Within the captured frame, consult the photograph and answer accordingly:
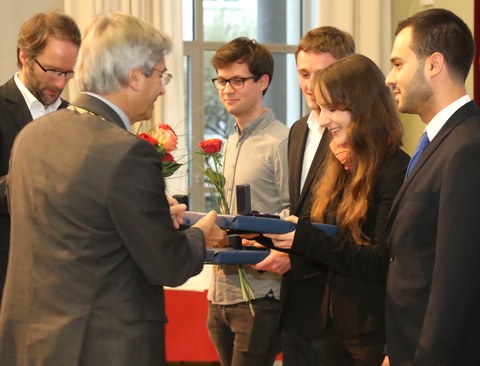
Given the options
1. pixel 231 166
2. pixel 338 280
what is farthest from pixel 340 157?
pixel 231 166

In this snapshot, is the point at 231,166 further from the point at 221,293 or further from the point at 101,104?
the point at 101,104

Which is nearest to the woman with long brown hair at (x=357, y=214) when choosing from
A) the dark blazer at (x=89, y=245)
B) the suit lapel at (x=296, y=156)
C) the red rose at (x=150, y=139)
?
the suit lapel at (x=296, y=156)

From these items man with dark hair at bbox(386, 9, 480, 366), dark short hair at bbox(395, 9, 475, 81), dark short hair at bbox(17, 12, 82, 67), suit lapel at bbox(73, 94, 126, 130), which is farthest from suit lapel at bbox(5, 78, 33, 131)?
dark short hair at bbox(395, 9, 475, 81)

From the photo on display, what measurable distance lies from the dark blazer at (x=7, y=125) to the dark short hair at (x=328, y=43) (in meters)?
1.29

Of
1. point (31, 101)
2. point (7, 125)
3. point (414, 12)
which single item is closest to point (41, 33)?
point (31, 101)

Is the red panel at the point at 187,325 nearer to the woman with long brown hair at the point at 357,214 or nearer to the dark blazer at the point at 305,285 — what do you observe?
the dark blazer at the point at 305,285

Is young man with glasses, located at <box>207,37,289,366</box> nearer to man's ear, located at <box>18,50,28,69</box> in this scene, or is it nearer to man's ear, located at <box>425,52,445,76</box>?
man's ear, located at <box>18,50,28,69</box>

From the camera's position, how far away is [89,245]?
2389 millimetres

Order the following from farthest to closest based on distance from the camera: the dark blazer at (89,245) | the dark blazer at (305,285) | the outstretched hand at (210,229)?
the dark blazer at (305,285) → the outstretched hand at (210,229) → the dark blazer at (89,245)

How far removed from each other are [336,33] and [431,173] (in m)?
1.58

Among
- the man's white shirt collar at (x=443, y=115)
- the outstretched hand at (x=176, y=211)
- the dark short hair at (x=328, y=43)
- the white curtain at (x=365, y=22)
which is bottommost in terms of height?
the outstretched hand at (x=176, y=211)

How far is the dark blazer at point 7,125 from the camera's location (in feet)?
11.1

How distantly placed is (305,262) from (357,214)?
38 centimetres

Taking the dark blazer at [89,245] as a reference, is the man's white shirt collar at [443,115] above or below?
above
